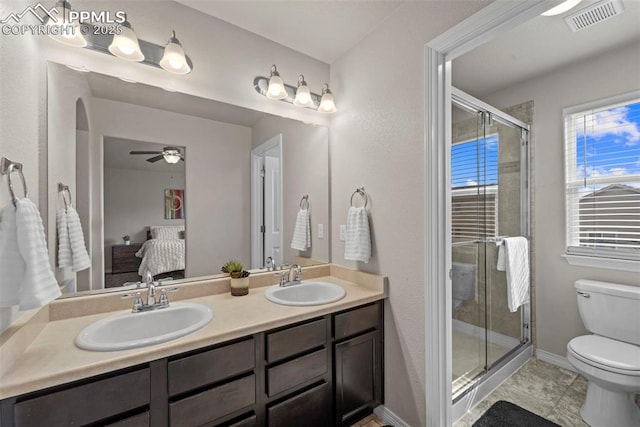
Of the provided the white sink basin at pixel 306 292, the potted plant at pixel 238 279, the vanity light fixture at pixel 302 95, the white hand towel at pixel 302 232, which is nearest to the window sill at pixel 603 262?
the white sink basin at pixel 306 292

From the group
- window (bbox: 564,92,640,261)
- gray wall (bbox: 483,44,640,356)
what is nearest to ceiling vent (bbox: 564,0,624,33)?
gray wall (bbox: 483,44,640,356)

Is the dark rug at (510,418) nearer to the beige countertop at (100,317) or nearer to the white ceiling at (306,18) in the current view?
the beige countertop at (100,317)

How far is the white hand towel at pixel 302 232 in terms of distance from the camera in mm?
2104

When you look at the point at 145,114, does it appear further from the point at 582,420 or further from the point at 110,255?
the point at 582,420

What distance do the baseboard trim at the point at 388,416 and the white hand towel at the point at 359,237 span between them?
0.93 m

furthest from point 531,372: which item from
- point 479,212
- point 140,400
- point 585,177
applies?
point 140,400

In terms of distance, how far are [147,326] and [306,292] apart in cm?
93

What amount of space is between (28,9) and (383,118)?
5.65ft

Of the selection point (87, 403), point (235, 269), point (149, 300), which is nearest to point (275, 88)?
point (235, 269)

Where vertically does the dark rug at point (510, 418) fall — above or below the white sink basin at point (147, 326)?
below

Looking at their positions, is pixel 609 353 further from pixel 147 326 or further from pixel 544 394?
pixel 147 326

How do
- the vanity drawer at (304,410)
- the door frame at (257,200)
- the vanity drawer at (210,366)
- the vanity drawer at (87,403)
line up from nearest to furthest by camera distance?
1. the vanity drawer at (87,403)
2. the vanity drawer at (210,366)
3. the vanity drawer at (304,410)
4. the door frame at (257,200)

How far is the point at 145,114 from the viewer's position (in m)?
1.53

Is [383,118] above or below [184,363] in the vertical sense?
above
